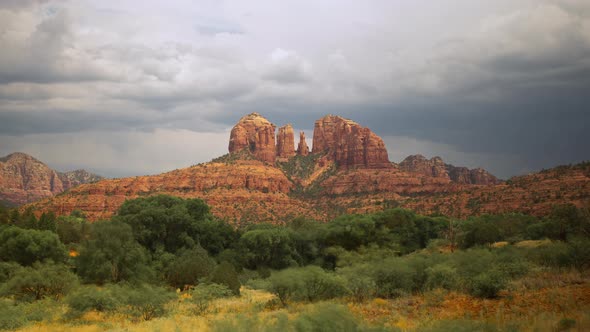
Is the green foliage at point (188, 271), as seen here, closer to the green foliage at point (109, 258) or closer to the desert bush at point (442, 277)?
the green foliage at point (109, 258)

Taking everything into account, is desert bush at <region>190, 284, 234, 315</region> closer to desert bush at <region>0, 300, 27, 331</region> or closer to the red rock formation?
desert bush at <region>0, 300, 27, 331</region>

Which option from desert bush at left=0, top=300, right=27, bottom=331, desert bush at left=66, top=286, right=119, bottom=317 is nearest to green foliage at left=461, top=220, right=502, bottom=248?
desert bush at left=66, top=286, right=119, bottom=317

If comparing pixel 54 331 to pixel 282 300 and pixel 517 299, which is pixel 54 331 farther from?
pixel 517 299

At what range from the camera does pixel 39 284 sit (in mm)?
31547

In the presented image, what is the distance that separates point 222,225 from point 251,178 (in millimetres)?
86436

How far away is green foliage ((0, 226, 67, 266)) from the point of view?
42.8 m

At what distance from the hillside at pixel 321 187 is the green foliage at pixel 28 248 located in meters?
71.9

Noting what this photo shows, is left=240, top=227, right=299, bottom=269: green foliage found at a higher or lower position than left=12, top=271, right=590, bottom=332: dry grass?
lower

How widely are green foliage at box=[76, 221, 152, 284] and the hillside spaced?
6601 cm

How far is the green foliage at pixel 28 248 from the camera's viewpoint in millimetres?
42812

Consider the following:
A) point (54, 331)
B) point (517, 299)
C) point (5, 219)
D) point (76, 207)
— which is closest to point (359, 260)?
point (517, 299)

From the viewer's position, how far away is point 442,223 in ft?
241

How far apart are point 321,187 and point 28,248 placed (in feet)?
416

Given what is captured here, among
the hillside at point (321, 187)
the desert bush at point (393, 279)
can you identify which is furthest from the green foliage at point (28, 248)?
the hillside at point (321, 187)
